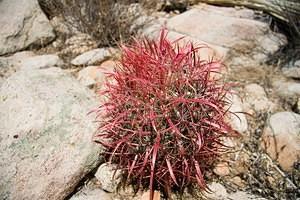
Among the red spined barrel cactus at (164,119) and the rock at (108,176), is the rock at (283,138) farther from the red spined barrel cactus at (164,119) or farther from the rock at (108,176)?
the rock at (108,176)

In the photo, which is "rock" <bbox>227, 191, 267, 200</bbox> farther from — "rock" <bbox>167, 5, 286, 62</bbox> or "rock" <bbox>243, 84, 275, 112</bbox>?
"rock" <bbox>167, 5, 286, 62</bbox>

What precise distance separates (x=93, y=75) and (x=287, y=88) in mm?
1361

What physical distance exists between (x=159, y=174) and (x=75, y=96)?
0.72m

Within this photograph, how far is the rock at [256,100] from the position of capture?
103 inches

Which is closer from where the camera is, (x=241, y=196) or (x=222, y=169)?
(x=241, y=196)

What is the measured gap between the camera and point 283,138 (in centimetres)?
234

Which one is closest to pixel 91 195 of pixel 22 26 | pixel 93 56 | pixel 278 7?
pixel 93 56

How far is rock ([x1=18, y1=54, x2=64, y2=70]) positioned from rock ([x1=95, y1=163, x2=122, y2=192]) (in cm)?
112

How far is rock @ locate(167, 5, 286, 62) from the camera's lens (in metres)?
3.16

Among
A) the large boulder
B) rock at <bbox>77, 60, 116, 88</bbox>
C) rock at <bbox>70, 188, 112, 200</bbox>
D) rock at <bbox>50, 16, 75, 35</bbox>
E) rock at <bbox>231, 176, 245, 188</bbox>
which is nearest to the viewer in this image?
rock at <bbox>70, 188, 112, 200</bbox>

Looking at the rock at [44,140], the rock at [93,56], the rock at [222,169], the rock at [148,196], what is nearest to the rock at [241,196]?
the rock at [222,169]

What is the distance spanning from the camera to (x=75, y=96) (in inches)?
91.5

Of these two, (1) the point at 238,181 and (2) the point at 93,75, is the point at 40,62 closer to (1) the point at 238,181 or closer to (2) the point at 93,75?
(2) the point at 93,75

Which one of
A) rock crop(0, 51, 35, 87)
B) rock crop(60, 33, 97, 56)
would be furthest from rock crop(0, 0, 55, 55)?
rock crop(60, 33, 97, 56)
